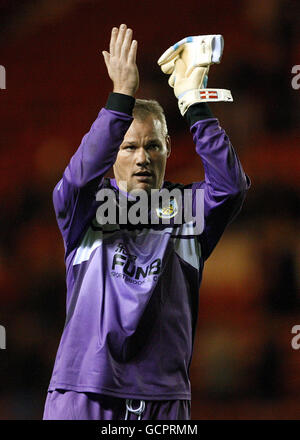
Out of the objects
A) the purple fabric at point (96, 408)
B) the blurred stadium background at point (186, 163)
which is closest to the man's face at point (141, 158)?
the purple fabric at point (96, 408)

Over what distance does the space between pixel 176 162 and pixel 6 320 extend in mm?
941

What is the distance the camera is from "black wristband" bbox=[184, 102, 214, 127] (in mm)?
1482

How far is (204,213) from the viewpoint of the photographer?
60.9 inches

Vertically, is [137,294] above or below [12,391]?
above

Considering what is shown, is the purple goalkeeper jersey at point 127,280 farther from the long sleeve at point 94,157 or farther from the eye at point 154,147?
the eye at point 154,147

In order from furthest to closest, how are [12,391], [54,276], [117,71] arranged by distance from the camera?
1. [54,276]
2. [12,391]
3. [117,71]

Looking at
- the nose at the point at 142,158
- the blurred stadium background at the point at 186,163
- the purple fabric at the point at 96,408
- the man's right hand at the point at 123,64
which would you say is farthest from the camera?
the blurred stadium background at the point at 186,163

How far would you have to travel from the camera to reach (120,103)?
1.41 metres

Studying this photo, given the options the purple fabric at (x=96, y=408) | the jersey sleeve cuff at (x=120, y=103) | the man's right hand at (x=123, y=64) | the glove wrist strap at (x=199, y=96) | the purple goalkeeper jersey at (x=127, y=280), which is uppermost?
the man's right hand at (x=123, y=64)

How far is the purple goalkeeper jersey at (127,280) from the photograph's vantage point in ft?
4.42

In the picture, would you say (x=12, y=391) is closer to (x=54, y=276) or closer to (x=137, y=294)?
(x=54, y=276)

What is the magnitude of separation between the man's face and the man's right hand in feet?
0.50

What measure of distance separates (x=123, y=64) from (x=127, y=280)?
0.48 metres
